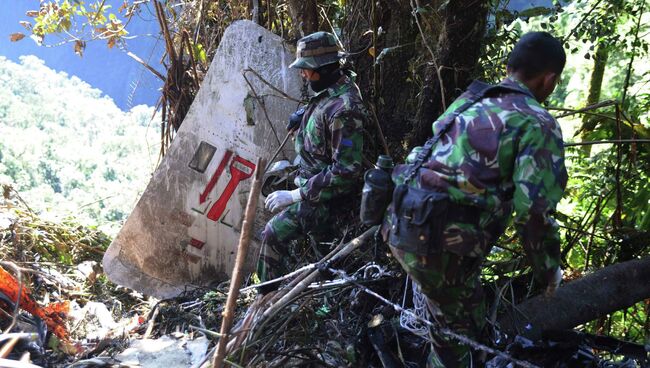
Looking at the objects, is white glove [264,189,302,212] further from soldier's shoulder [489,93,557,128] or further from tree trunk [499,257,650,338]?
soldier's shoulder [489,93,557,128]

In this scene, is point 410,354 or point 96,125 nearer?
point 410,354

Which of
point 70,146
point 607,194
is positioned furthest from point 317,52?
point 70,146

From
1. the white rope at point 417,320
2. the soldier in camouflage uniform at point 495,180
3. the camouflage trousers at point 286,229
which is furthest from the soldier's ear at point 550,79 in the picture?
the camouflage trousers at point 286,229

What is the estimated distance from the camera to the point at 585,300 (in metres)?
3.03

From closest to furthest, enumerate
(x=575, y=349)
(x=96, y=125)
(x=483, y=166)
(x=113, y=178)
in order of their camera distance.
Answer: (x=483, y=166) → (x=575, y=349) → (x=113, y=178) → (x=96, y=125)

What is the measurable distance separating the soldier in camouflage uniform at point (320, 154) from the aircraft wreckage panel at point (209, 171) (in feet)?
2.89

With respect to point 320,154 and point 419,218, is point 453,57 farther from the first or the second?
point 419,218

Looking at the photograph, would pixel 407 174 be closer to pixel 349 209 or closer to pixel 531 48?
pixel 531 48

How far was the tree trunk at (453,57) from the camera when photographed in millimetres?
3377

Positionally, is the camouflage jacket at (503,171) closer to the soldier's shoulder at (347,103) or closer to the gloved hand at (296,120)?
the soldier's shoulder at (347,103)

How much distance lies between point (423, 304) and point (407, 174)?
0.70 meters

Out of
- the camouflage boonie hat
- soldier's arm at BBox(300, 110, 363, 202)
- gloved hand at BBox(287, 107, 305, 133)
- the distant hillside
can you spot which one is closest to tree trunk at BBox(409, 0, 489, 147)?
soldier's arm at BBox(300, 110, 363, 202)

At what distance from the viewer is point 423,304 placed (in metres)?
2.78

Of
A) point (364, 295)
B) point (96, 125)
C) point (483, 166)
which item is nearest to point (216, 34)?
point (364, 295)
